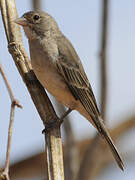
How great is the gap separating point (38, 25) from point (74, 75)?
679 millimetres

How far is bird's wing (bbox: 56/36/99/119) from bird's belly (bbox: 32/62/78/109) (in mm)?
61

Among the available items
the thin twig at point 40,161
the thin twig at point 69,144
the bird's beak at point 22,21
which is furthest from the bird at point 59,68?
the thin twig at point 40,161

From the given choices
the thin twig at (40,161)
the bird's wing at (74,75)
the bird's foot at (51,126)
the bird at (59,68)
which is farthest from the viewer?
the thin twig at (40,161)

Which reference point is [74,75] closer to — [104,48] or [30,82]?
[104,48]

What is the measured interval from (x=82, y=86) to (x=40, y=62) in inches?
26.4

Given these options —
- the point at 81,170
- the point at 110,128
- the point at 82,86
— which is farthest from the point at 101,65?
the point at 110,128

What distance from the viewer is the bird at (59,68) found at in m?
5.29

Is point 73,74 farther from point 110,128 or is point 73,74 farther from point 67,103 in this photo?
point 110,128

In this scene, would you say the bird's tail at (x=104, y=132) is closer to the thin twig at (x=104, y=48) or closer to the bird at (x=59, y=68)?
the bird at (x=59, y=68)

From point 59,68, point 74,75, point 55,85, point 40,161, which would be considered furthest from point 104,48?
point 40,161

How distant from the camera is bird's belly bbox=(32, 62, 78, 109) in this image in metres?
5.16

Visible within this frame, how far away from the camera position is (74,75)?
222 inches

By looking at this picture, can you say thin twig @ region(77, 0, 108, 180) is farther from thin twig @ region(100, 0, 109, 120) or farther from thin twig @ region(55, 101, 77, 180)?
thin twig @ region(55, 101, 77, 180)

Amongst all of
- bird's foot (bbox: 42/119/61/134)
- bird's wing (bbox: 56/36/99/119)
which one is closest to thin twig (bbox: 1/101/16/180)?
A: bird's foot (bbox: 42/119/61/134)
